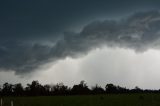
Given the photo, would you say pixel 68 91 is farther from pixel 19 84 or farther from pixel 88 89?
pixel 19 84

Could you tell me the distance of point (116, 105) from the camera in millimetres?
62656

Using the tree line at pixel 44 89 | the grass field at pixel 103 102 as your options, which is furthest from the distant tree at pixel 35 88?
the grass field at pixel 103 102

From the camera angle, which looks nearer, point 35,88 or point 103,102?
point 103,102

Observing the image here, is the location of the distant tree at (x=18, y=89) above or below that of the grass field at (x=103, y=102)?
above

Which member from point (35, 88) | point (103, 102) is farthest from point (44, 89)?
point (103, 102)

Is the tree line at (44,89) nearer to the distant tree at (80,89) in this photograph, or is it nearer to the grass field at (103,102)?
the distant tree at (80,89)

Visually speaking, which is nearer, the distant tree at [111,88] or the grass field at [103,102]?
the grass field at [103,102]

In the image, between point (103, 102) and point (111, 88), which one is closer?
point (103, 102)

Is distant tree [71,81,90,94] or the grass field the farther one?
distant tree [71,81,90,94]

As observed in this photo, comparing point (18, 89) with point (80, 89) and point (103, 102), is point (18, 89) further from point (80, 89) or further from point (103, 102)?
point (103, 102)

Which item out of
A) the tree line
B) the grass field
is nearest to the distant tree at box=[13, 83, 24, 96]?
the tree line

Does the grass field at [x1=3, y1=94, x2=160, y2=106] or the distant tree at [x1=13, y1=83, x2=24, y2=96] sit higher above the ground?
the distant tree at [x1=13, y1=83, x2=24, y2=96]

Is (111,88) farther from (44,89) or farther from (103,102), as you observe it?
(103,102)

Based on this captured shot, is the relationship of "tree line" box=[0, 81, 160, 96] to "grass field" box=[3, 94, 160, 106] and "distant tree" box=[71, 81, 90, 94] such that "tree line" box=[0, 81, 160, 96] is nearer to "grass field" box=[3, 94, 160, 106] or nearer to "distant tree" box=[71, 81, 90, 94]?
"distant tree" box=[71, 81, 90, 94]
